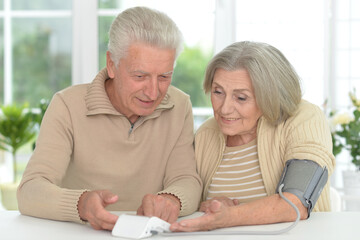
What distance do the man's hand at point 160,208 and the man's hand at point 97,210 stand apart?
0.12 m

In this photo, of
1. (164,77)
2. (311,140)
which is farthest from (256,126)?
(164,77)

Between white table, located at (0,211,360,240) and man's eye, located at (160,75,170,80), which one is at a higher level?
man's eye, located at (160,75,170,80)

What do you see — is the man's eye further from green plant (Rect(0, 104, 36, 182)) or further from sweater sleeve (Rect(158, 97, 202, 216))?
green plant (Rect(0, 104, 36, 182))

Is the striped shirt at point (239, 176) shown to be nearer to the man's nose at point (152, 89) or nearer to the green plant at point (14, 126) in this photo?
the man's nose at point (152, 89)

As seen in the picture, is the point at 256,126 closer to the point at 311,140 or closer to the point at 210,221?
the point at 311,140

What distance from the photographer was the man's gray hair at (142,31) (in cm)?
192

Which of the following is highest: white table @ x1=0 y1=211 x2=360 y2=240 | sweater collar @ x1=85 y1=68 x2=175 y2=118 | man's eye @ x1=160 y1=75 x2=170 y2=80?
man's eye @ x1=160 y1=75 x2=170 y2=80

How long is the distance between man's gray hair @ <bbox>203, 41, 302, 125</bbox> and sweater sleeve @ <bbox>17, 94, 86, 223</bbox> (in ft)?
1.96

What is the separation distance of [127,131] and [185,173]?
10.7 inches

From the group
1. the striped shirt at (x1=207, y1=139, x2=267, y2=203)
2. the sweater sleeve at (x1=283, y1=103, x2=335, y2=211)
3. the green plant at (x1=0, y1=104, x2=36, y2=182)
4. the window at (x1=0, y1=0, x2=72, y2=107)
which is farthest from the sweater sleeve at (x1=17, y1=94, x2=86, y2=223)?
the window at (x1=0, y1=0, x2=72, y2=107)

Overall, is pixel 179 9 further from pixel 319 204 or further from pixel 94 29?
pixel 319 204

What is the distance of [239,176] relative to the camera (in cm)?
204

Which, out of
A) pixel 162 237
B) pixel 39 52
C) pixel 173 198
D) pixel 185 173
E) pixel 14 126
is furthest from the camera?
pixel 39 52

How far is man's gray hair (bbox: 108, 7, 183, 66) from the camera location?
1.92 meters
